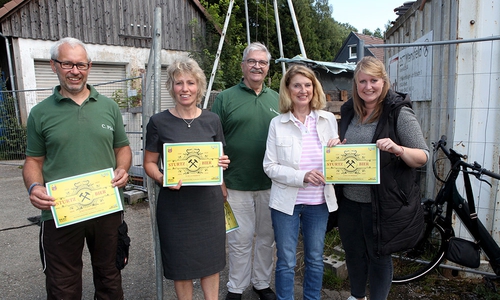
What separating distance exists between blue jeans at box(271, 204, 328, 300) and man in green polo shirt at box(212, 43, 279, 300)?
396 millimetres

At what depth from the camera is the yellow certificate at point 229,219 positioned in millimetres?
2957

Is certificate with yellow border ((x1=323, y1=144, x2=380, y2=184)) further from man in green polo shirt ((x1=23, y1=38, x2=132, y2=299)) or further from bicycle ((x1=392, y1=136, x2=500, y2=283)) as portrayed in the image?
man in green polo shirt ((x1=23, y1=38, x2=132, y2=299))

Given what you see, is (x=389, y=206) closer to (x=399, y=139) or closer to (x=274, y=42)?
(x=399, y=139)

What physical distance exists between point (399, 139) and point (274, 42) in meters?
20.0

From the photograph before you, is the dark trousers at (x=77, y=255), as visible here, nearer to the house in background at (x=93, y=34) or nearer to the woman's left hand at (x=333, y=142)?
the woman's left hand at (x=333, y=142)

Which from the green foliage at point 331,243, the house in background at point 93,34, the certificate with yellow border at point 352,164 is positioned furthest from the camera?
the house in background at point 93,34

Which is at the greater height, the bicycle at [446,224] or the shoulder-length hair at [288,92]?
the shoulder-length hair at [288,92]

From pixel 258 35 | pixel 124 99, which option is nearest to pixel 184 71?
pixel 124 99

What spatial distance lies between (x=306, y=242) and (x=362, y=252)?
0.43 m

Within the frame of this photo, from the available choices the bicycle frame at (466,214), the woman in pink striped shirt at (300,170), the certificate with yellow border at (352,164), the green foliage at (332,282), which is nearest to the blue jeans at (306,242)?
the woman in pink striped shirt at (300,170)

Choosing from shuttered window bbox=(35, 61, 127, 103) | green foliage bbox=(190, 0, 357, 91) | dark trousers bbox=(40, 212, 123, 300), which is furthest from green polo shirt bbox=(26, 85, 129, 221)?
green foliage bbox=(190, 0, 357, 91)

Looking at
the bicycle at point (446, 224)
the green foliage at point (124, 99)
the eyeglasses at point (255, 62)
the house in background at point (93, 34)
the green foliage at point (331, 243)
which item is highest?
the house in background at point (93, 34)

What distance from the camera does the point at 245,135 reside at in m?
3.02

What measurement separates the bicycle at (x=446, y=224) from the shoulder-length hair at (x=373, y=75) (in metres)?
0.88
